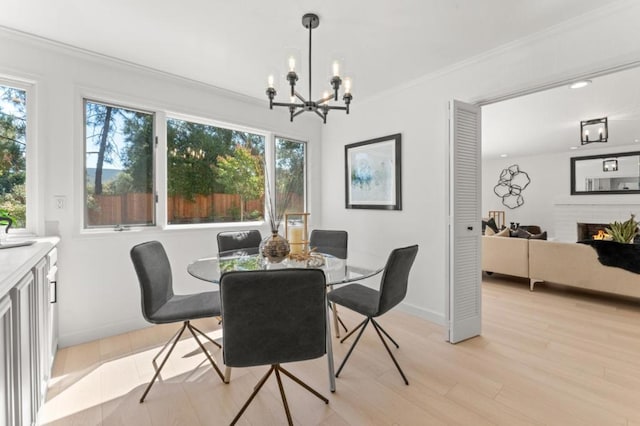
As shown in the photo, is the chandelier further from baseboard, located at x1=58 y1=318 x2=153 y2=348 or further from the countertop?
baseboard, located at x1=58 y1=318 x2=153 y2=348

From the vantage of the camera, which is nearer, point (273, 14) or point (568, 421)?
point (568, 421)

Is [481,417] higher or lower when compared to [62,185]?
lower

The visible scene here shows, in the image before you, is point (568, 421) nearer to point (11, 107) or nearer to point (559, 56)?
point (559, 56)

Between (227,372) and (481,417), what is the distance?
158 cm

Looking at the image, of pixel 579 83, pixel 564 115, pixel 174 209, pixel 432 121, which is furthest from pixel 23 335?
pixel 564 115

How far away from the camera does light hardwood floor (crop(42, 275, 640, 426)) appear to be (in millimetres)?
1680

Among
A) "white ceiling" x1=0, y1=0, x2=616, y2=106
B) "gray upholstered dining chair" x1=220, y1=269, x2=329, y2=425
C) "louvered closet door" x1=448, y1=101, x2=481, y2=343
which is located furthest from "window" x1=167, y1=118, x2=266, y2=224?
"louvered closet door" x1=448, y1=101, x2=481, y2=343

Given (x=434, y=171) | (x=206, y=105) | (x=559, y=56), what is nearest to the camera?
(x=559, y=56)

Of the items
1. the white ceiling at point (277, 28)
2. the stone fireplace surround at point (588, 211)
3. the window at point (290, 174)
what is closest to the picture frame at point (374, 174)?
the window at point (290, 174)

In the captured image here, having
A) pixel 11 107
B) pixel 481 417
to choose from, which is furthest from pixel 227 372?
pixel 11 107

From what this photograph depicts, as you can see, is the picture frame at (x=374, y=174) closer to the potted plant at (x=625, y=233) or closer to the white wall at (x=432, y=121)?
the white wall at (x=432, y=121)

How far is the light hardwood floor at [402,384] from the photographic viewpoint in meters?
1.68

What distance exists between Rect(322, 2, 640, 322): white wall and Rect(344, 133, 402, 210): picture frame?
3.1 inches

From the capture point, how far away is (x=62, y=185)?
8.00 ft
